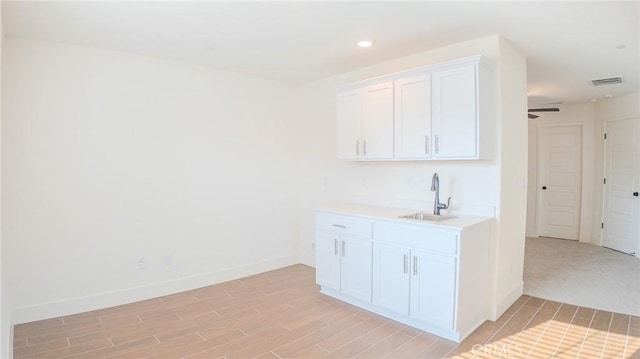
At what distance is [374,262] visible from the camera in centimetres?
341

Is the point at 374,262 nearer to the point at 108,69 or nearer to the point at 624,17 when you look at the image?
the point at 624,17

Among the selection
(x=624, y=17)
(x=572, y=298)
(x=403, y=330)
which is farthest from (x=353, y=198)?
(x=624, y=17)

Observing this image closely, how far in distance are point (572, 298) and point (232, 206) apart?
12.9 ft

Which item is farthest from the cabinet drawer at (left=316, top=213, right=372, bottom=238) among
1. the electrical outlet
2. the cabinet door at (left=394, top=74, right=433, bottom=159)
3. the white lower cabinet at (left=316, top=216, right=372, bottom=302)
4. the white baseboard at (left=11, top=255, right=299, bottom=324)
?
the electrical outlet

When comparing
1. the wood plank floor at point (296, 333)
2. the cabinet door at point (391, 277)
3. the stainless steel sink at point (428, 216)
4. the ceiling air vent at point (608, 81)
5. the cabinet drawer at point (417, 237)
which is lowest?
the wood plank floor at point (296, 333)

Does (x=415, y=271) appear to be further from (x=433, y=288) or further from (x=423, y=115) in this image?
(x=423, y=115)

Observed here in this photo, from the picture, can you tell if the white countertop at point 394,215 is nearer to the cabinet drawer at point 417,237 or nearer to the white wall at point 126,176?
the cabinet drawer at point 417,237

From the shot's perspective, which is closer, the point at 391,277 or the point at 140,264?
the point at 391,277

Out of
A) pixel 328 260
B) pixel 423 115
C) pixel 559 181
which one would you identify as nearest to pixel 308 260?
→ pixel 328 260

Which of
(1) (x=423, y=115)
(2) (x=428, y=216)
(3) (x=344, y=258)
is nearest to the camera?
(1) (x=423, y=115)

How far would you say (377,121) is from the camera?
379cm

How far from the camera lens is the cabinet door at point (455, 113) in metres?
3.07

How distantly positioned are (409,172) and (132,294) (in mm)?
3171

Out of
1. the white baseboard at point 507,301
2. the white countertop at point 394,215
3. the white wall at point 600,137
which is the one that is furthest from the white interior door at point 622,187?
the white countertop at point 394,215
